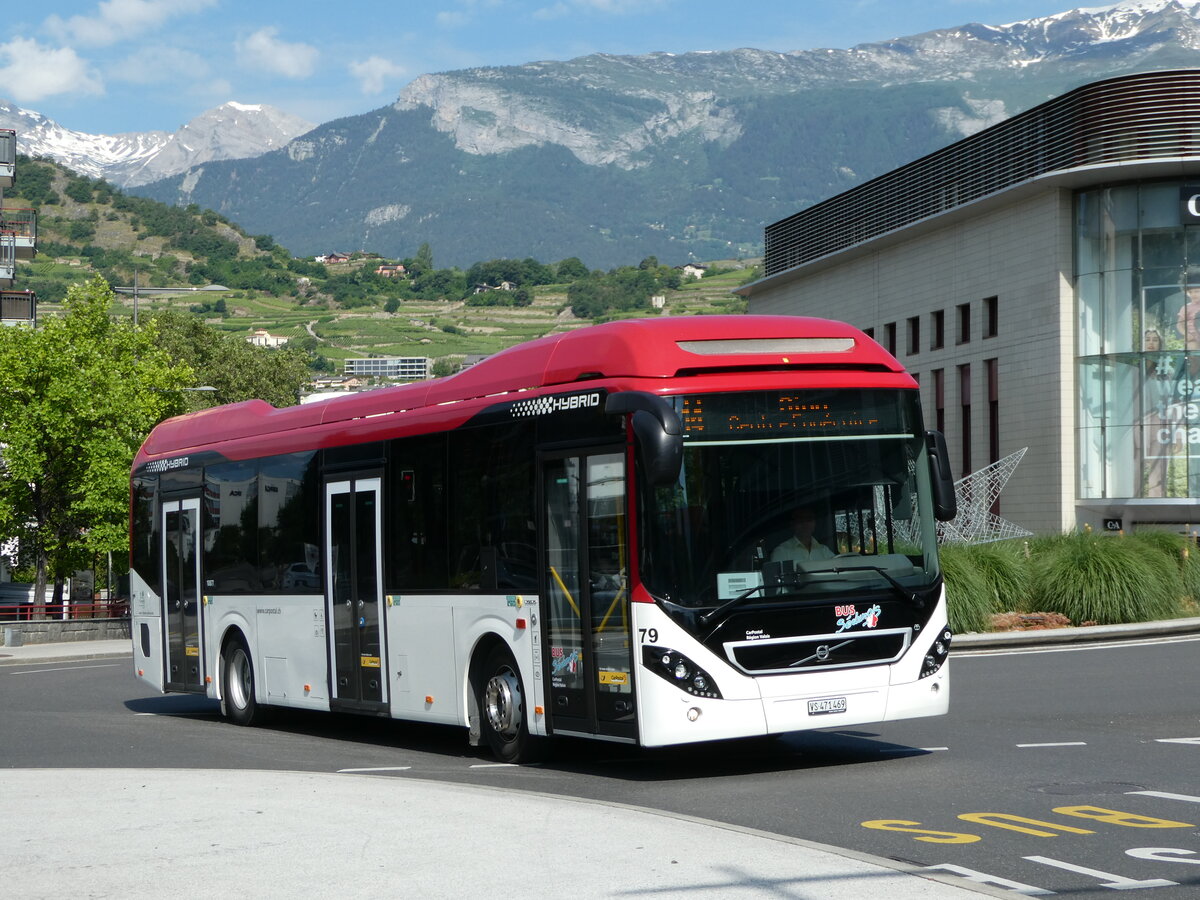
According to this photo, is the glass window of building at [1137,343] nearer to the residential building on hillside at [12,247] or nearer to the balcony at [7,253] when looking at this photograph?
the residential building on hillside at [12,247]

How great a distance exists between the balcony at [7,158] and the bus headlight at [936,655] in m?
68.1

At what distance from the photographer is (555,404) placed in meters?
12.0

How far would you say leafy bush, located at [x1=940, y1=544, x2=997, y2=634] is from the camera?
26531 millimetres

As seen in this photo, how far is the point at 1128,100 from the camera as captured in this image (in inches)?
1646

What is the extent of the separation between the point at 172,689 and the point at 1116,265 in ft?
101

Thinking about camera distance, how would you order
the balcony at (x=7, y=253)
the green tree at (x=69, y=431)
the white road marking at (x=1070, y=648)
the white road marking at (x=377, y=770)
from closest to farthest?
the white road marking at (x=377, y=770) < the white road marking at (x=1070, y=648) < the green tree at (x=69, y=431) < the balcony at (x=7, y=253)

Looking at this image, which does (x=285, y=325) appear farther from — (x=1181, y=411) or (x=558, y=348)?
(x=558, y=348)

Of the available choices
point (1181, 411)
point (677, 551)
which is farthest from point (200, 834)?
point (1181, 411)

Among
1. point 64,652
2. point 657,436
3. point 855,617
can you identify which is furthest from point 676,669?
point 64,652

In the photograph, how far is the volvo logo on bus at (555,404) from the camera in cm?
1159

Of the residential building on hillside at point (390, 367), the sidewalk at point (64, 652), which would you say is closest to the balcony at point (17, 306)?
the sidewalk at point (64, 652)

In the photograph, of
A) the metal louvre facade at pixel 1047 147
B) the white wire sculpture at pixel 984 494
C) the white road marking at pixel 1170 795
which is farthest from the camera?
the white wire sculpture at pixel 984 494

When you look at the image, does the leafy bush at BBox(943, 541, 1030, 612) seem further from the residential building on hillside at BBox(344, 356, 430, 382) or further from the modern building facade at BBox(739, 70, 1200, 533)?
the residential building on hillside at BBox(344, 356, 430, 382)

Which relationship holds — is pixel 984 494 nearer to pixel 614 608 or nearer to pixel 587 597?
pixel 587 597
